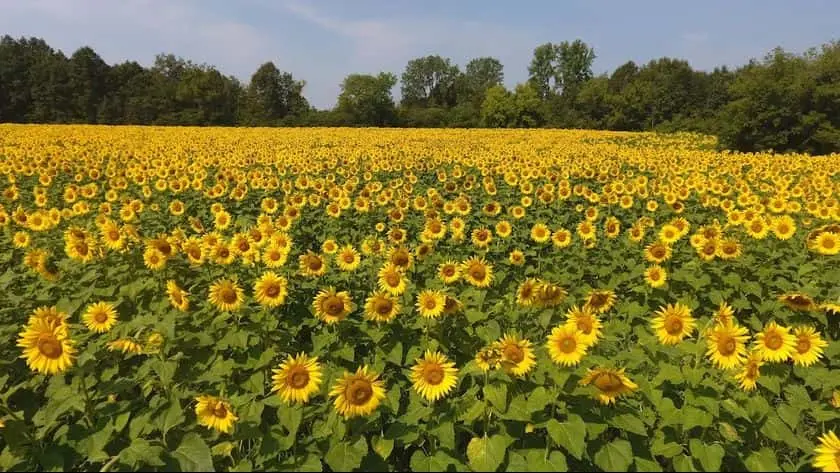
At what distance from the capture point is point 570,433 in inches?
101

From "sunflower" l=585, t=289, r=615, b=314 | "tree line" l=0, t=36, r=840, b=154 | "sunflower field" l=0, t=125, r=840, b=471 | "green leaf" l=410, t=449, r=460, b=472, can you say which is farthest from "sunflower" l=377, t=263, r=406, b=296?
"tree line" l=0, t=36, r=840, b=154

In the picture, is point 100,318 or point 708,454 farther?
point 100,318

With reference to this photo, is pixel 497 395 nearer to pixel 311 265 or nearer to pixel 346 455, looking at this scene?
pixel 346 455

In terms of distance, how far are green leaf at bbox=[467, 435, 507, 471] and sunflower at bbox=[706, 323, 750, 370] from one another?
1.52 metres

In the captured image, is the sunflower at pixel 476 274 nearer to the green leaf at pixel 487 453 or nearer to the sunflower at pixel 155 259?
the green leaf at pixel 487 453

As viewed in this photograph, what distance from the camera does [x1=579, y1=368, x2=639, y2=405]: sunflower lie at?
2691 millimetres

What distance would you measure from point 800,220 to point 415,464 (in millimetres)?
8423

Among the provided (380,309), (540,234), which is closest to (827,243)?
(540,234)

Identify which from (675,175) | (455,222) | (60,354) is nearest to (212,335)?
(60,354)

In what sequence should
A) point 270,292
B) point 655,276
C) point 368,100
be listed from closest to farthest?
point 270,292, point 655,276, point 368,100

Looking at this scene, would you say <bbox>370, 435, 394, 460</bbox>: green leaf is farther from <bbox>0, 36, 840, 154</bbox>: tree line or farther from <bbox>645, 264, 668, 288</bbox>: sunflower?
<bbox>0, 36, 840, 154</bbox>: tree line

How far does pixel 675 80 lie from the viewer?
81625 millimetres

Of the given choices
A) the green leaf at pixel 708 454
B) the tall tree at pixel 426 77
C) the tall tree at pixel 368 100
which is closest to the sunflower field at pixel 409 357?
the green leaf at pixel 708 454

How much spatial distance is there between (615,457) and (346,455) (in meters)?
1.36
